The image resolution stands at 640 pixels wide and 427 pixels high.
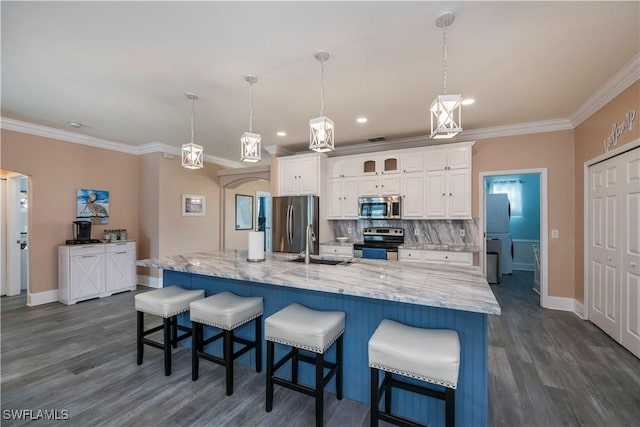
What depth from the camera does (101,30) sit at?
2.06 m

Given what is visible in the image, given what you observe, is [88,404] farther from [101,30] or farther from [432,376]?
[101,30]

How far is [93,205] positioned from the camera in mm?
4930

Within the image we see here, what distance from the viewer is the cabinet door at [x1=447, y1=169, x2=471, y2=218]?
420 centimetres

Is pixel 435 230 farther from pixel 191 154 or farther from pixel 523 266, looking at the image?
pixel 523 266

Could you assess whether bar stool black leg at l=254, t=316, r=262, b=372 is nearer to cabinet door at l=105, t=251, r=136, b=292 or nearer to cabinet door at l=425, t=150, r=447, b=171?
cabinet door at l=425, t=150, r=447, b=171

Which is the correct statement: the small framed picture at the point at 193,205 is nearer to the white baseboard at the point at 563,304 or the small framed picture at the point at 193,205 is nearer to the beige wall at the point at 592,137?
the white baseboard at the point at 563,304

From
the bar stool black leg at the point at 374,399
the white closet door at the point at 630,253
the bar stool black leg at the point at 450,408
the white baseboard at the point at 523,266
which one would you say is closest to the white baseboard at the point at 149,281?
the bar stool black leg at the point at 374,399

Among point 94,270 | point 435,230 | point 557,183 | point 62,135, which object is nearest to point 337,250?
point 435,230

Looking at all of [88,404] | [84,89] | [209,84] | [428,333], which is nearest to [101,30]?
[209,84]

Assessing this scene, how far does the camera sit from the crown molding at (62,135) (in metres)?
4.02

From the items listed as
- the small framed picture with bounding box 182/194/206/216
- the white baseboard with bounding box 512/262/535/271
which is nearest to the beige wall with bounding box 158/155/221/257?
the small framed picture with bounding box 182/194/206/216

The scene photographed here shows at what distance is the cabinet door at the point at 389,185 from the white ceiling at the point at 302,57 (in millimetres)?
1089

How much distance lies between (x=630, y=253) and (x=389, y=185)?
2.83m

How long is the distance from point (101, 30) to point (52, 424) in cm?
275
